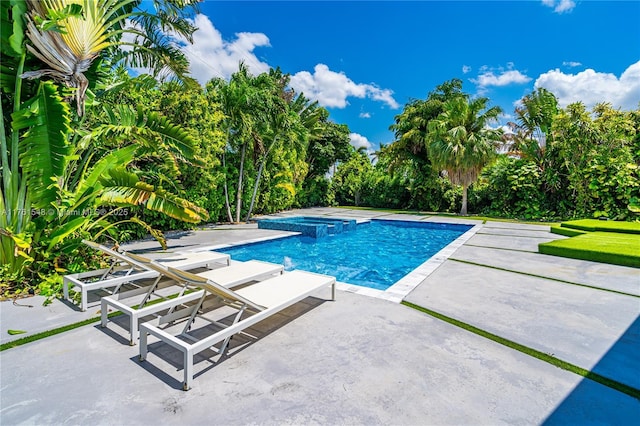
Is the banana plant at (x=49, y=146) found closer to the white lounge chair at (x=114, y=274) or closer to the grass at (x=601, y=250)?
the white lounge chair at (x=114, y=274)

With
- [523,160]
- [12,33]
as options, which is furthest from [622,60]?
[12,33]

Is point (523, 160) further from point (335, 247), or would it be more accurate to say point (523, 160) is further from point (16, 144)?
point (16, 144)

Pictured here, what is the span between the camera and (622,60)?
1702 centimetres

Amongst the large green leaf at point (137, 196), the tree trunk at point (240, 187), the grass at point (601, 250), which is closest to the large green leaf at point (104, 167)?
the large green leaf at point (137, 196)

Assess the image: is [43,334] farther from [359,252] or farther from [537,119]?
[537,119]

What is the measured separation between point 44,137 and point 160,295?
3.06 m

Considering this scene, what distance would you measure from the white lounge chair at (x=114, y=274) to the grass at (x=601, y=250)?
921 centimetres

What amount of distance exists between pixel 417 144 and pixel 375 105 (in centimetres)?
→ 1669

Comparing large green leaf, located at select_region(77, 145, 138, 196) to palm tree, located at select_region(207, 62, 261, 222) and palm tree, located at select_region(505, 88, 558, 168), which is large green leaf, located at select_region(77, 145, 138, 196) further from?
palm tree, located at select_region(505, 88, 558, 168)

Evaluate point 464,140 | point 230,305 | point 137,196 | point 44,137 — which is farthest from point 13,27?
point 464,140

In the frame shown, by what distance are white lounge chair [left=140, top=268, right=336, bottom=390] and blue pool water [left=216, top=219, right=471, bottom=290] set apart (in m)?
2.98

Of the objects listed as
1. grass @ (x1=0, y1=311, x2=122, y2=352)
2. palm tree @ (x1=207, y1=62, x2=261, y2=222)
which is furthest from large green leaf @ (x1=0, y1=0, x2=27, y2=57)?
palm tree @ (x1=207, y1=62, x2=261, y2=222)

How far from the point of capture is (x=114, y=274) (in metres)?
5.98

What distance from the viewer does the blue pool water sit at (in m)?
8.33
